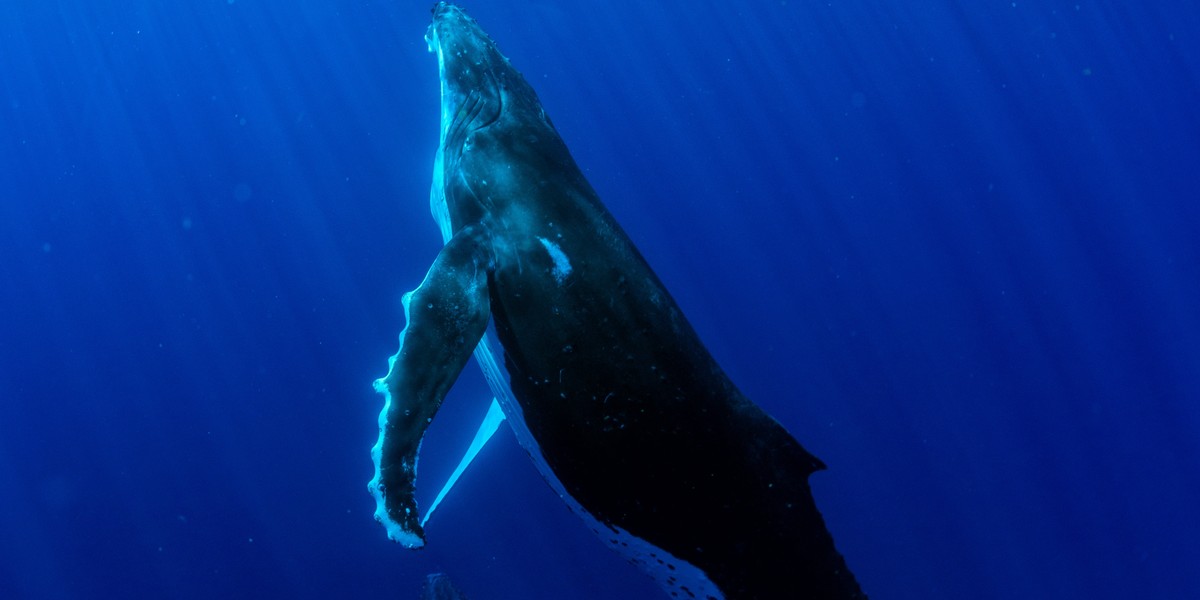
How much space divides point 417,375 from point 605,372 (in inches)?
39.8

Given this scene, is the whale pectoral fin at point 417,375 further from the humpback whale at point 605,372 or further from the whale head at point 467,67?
the whale head at point 467,67

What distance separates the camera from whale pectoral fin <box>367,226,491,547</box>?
9.91ft

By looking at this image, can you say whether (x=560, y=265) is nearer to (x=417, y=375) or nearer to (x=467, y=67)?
(x=417, y=375)

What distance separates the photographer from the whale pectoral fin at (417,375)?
3.02m

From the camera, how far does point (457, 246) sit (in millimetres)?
3447

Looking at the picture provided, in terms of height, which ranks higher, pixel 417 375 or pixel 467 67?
pixel 467 67

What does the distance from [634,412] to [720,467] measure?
565mm

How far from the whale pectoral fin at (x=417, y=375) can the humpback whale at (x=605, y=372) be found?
0.01 m

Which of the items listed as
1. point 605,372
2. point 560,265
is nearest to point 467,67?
point 560,265

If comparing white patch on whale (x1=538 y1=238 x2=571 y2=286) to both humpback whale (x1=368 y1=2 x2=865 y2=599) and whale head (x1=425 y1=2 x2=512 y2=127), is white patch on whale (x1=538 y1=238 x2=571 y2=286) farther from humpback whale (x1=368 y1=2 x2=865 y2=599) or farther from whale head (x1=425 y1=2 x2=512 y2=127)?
whale head (x1=425 y1=2 x2=512 y2=127)

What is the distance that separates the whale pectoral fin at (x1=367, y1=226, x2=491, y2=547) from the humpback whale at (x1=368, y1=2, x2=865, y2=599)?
14 millimetres

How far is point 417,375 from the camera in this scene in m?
3.08

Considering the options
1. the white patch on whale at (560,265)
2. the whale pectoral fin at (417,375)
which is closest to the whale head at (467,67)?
the white patch on whale at (560,265)

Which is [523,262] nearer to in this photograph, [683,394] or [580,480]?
[683,394]
